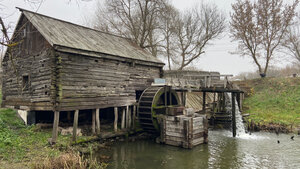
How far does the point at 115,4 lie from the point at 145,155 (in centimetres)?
1839

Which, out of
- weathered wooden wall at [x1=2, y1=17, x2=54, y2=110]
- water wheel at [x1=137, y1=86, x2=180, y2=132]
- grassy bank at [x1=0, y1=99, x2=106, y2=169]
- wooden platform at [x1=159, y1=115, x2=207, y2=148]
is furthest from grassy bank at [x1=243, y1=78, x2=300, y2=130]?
weathered wooden wall at [x1=2, y1=17, x2=54, y2=110]

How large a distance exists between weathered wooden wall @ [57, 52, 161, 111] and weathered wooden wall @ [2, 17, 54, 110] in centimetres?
74

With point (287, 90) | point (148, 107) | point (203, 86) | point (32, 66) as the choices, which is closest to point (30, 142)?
point (32, 66)

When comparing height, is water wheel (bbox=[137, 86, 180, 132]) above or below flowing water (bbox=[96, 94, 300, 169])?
above

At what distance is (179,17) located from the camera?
27.1m

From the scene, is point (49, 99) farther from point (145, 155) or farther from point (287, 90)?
point (287, 90)

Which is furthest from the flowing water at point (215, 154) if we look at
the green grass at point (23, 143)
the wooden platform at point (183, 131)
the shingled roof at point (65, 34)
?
the shingled roof at point (65, 34)

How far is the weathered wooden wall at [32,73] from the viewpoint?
969cm

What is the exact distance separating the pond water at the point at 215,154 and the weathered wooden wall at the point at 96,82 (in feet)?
8.58

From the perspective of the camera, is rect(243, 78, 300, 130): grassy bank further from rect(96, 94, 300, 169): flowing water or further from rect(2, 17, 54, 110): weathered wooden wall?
rect(2, 17, 54, 110): weathered wooden wall

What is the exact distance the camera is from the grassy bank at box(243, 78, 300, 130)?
14695mm

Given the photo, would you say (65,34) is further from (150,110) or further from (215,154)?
(215,154)

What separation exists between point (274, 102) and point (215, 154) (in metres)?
12.7

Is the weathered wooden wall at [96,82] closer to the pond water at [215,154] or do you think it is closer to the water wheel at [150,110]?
the water wheel at [150,110]
